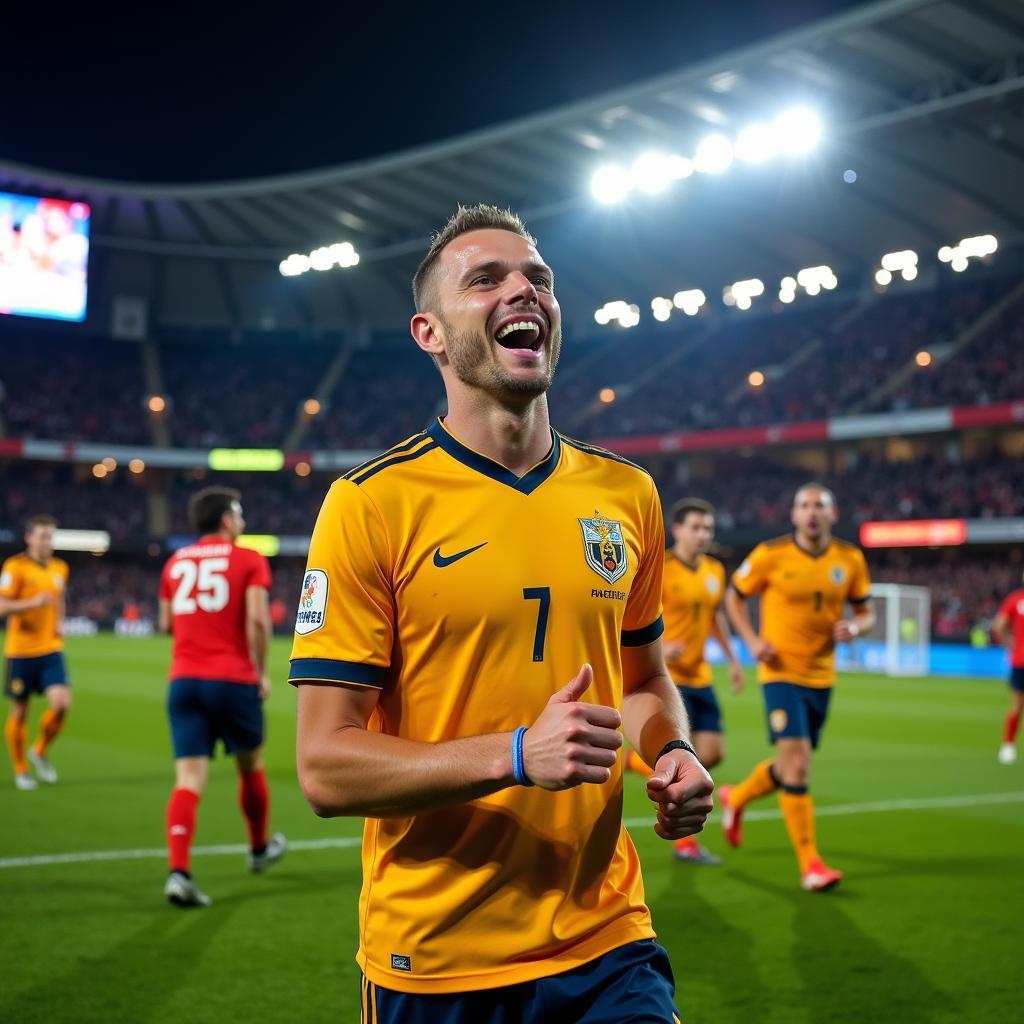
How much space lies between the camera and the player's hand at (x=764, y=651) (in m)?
7.90

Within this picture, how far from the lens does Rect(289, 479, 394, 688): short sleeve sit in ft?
7.79

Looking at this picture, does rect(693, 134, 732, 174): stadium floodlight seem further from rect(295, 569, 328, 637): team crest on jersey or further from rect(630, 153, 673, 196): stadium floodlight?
rect(295, 569, 328, 637): team crest on jersey

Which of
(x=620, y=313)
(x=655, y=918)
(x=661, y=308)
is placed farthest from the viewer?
(x=620, y=313)

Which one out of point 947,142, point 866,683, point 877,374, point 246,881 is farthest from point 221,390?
point 246,881

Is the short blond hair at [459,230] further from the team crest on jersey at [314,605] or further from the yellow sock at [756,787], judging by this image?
the yellow sock at [756,787]

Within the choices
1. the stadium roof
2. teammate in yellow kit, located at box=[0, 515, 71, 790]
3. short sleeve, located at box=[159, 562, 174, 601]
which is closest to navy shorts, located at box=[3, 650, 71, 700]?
teammate in yellow kit, located at box=[0, 515, 71, 790]

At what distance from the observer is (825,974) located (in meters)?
5.70

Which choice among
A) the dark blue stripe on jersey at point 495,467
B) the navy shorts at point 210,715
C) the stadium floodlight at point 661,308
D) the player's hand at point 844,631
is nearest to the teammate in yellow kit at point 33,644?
the navy shorts at point 210,715

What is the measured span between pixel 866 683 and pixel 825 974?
23223mm

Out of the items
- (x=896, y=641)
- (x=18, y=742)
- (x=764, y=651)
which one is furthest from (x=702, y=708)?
(x=896, y=641)

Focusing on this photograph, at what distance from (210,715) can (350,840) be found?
2326 mm

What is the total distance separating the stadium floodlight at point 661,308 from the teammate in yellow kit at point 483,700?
51055 mm

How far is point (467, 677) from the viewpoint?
2.43m

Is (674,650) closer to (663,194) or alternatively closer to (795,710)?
(795,710)
